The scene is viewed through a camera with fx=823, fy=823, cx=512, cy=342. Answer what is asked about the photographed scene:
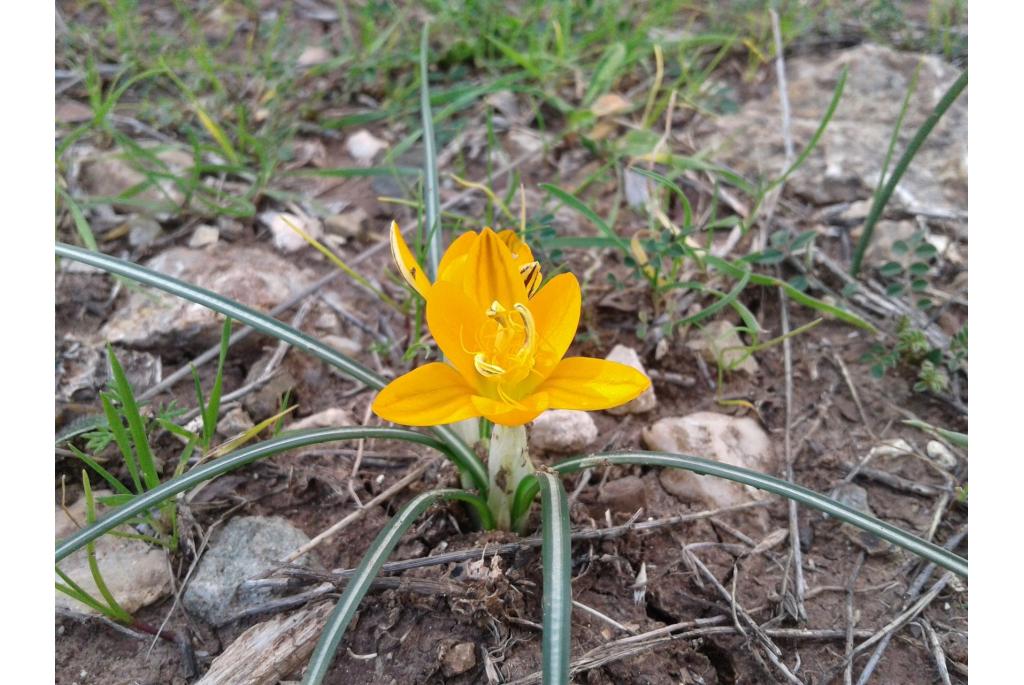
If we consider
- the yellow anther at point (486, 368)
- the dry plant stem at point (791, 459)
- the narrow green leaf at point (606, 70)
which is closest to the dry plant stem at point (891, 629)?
the dry plant stem at point (791, 459)

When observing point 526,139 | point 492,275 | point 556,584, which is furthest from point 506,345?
point 526,139

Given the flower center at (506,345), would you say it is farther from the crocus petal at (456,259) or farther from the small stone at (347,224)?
the small stone at (347,224)

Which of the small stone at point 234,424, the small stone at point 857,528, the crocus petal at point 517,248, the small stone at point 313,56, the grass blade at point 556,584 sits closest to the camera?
the grass blade at point 556,584

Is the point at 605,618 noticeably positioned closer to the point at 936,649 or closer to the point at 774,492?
the point at 774,492

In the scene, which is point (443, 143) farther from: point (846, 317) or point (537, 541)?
point (537, 541)

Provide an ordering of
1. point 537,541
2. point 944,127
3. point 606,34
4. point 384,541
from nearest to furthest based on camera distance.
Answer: point 384,541 < point 537,541 < point 944,127 < point 606,34

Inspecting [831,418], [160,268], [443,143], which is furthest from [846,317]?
[160,268]
